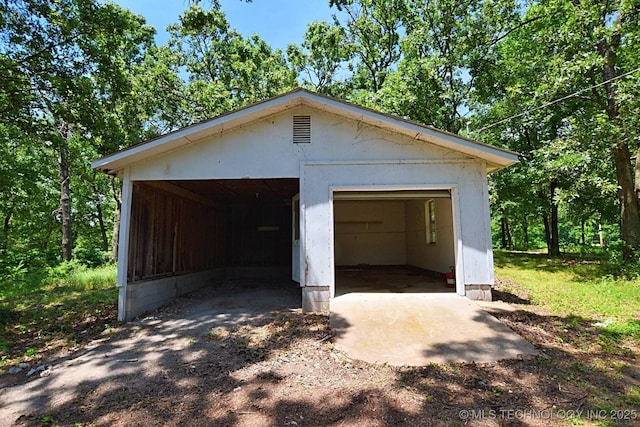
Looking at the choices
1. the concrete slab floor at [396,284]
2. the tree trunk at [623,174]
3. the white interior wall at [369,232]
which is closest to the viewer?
the concrete slab floor at [396,284]

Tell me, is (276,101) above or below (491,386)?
above

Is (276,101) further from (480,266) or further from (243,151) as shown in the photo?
(480,266)

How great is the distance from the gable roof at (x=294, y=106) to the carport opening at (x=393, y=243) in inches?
96.2

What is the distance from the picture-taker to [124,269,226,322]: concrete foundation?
634 centimetres

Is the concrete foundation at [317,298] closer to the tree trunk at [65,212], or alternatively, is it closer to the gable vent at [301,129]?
the gable vent at [301,129]

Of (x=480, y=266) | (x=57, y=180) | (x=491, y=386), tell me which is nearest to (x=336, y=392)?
(x=491, y=386)

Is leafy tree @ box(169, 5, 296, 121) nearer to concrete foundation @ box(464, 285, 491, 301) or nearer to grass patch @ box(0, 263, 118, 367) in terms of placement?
grass patch @ box(0, 263, 118, 367)

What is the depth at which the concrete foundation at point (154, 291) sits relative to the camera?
20.8 ft

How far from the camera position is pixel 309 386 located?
3.53 meters

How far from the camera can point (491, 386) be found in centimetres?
339

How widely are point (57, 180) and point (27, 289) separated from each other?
10.6 m

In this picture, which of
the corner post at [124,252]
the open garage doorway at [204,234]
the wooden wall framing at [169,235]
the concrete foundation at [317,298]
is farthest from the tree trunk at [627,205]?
the corner post at [124,252]

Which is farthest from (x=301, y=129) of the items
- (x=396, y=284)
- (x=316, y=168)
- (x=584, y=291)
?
(x=584, y=291)

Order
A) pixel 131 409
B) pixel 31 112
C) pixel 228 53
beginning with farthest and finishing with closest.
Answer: pixel 228 53
pixel 31 112
pixel 131 409
